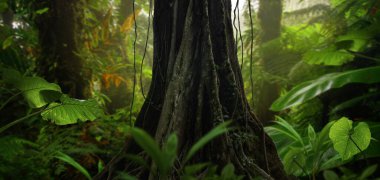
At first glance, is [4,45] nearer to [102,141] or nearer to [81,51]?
[81,51]

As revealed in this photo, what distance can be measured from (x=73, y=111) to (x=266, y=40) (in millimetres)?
4442

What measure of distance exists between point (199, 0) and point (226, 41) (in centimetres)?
28

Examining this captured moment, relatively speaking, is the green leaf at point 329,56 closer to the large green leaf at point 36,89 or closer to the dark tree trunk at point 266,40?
the dark tree trunk at point 266,40

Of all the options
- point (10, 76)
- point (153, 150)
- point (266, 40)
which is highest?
point (266, 40)

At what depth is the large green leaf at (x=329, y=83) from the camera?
2.68 metres

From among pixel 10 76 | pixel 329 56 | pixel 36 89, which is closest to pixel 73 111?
pixel 36 89

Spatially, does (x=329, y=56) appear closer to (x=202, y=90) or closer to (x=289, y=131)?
(x=289, y=131)

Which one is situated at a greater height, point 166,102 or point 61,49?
point 61,49

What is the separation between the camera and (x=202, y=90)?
172 centimetres

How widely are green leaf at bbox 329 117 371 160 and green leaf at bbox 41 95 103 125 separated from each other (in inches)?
52.0

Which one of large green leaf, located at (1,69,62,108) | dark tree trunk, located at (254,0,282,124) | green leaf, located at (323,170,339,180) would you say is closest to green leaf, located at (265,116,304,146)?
green leaf, located at (323,170,339,180)

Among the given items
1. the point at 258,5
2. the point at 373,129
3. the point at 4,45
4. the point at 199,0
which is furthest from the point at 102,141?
the point at 258,5

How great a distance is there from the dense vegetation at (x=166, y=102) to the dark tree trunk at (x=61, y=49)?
0.04 feet

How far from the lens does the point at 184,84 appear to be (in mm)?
1729
